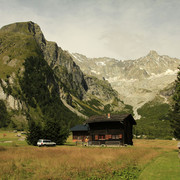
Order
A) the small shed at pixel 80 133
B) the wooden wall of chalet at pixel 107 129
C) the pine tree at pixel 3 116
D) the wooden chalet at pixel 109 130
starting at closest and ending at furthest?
the wooden chalet at pixel 109 130 < the wooden wall of chalet at pixel 107 129 < the small shed at pixel 80 133 < the pine tree at pixel 3 116

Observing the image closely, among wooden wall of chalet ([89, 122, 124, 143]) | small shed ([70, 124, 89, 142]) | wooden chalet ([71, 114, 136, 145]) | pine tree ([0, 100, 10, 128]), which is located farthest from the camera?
pine tree ([0, 100, 10, 128])

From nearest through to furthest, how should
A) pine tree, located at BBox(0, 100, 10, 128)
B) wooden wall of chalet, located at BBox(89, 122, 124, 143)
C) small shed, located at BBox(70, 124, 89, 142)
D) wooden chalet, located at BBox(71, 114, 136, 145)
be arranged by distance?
wooden chalet, located at BBox(71, 114, 136, 145) → wooden wall of chalet, located at BBox(89, 122, 124, 143) → small shed, located at BBox(70, 124, 89, 142) → pine tree, located at BBox(0, 100, 10, 128)

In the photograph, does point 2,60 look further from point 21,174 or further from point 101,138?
point 21,174

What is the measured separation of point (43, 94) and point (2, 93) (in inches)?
1372

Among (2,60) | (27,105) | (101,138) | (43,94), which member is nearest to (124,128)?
(101,138)

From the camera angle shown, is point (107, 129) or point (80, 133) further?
point (80, 133)

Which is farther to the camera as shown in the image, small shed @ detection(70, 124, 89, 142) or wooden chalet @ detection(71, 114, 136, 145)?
small shed @ detection(70, 124, 89, 142)

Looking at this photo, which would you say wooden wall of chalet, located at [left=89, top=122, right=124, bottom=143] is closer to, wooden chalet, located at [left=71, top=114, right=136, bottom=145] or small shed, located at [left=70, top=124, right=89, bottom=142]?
wooden chalet, located at [left=71, top=114, right=136, bottom=145]

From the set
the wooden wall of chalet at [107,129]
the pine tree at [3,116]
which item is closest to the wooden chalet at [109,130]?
the wooden wall of chalet at [107,129]

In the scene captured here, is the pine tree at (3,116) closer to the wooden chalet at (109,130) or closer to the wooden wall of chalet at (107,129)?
the wooden wall of chalet at (107,129)

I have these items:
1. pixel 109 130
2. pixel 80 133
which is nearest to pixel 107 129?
pixel 109 130

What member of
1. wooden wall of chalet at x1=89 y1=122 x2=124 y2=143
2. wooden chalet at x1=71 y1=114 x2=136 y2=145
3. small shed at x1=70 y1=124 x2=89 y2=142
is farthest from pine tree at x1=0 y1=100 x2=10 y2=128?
wooden chalet at x1=71 y1=114 x2=136 y2=145

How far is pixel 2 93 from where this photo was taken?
6284 inches

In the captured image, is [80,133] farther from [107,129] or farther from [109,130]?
[109,130]
